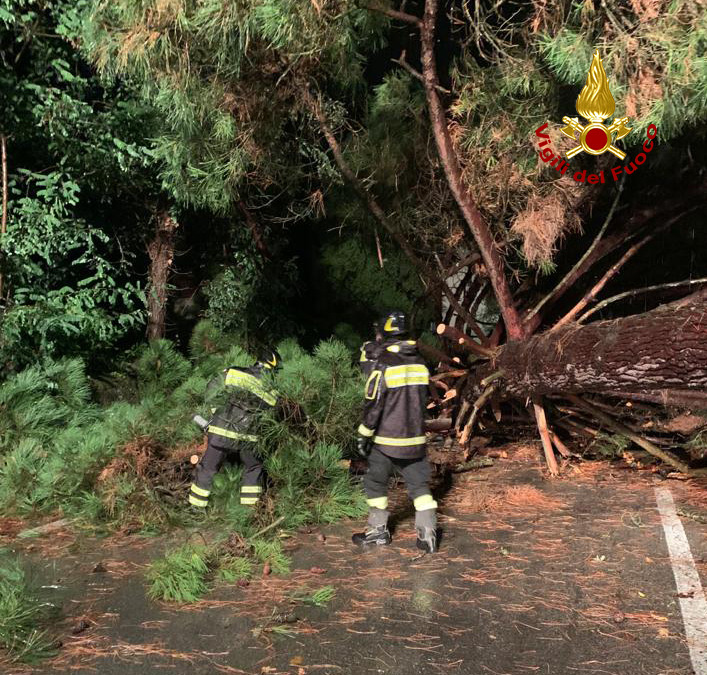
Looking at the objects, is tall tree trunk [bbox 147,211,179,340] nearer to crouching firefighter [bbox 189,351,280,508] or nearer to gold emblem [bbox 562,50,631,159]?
crouching firefighter [bbox 189,351,280,508]

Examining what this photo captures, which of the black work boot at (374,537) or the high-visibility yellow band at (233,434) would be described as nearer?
the black work boot at (374,537)

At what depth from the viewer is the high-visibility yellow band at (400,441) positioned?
16.4ft

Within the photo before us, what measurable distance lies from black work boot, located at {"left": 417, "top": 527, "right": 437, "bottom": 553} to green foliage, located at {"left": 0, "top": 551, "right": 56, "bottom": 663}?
2401 mm

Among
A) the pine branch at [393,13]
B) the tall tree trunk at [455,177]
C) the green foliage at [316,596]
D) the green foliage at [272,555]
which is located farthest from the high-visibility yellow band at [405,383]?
the pine branch at [393,13]

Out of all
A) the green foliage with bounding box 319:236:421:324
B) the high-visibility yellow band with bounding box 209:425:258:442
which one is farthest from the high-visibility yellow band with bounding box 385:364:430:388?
the green foliage with bounding box 319:236:421:324

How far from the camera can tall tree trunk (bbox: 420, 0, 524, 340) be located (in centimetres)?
572

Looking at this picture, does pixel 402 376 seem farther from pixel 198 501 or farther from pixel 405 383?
pixel 198 501

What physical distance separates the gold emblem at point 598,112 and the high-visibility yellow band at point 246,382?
3.22 m

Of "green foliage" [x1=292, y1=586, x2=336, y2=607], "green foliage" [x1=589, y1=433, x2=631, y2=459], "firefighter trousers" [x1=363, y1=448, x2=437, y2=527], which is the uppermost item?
"firefighter trousers" [x1=363, y1=448, x2=437, y2=527]

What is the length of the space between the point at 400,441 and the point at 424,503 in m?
0.47

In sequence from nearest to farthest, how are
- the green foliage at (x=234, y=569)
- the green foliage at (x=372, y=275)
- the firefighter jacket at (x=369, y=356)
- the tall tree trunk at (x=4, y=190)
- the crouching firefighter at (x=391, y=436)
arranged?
the green foliage at (x=234, y=569) < the crouching firefighter at (x=391, y=436) < the firefighter jacket at (x=369, y=356) < the tall tree trunk at (x=4, y=190) < the green foliage at (x=372, y=275)

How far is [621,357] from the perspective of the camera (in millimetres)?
5012

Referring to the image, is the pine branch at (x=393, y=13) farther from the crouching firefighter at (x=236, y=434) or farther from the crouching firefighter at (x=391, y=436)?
the crouching firefighter at (x=236, y=434)

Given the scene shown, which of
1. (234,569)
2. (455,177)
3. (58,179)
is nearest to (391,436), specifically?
(234,569)
